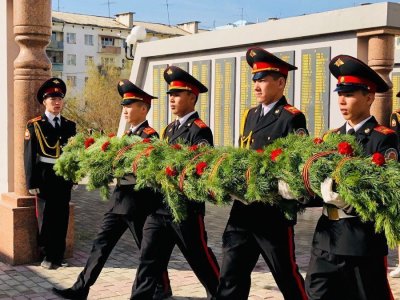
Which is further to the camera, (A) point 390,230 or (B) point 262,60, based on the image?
(B) point 262,60

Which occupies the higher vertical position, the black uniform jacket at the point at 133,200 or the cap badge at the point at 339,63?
the cap badge at the point at 339,63

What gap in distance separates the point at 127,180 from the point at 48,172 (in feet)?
5.79

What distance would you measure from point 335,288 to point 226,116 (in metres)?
7.09

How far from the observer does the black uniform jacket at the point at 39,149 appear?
6.06 m

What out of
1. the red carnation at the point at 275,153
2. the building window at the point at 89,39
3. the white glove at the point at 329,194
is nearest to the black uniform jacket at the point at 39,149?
the red carnation at the point at 275,153

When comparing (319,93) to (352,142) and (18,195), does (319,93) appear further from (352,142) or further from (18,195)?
(352,142)

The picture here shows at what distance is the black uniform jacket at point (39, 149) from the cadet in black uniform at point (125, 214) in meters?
1.34

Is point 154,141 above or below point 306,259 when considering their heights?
above

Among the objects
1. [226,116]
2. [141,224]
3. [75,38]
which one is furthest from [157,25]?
[141,224]

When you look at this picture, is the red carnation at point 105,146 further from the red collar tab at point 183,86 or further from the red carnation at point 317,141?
the red carnation at point 317,141

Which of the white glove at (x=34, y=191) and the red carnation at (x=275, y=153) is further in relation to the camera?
the white glove at (x=34, y=191)

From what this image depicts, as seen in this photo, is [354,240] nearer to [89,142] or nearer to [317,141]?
[317,141]

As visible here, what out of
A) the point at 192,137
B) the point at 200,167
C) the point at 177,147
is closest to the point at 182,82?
the point at 192,137

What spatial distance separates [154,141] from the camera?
4.46m
